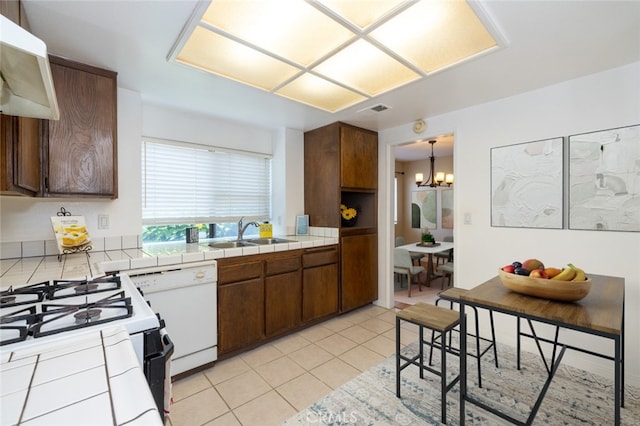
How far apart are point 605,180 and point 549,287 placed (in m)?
1.34

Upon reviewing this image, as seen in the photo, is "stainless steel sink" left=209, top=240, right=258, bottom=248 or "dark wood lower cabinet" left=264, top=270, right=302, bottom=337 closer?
"dark wood lower cabinet" left=264, top=270, right=302, bottom=337

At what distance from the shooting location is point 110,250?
2.26m

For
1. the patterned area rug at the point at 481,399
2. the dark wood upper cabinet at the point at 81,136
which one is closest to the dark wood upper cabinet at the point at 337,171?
the patterned area rug at the point at 481,399

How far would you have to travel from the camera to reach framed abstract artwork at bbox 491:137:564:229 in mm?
2273

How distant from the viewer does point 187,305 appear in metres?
2.07

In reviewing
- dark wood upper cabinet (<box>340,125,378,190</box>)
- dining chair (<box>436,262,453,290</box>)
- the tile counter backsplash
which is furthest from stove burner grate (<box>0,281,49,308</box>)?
dining chair (<box>436,262,453,290</box>)

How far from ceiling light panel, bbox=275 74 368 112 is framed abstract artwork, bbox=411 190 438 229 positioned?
13.5 ft

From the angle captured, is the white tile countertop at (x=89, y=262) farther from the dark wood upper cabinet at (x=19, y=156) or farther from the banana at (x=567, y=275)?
the banana at (x=567, y=275)

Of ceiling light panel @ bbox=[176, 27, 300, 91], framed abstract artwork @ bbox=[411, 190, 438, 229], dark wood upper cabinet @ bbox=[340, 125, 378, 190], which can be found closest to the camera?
ceiling light panel @ bbox=[176, 27, 300, 91]

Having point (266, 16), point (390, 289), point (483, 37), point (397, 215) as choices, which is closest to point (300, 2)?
point (266, 16)

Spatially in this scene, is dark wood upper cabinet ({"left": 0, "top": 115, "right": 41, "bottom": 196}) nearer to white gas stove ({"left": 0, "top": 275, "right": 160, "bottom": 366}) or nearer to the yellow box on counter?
white gas stove ({"left": 0, "top": 275, "right": 160, "bottom": 366})

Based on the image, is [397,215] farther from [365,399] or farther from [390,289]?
[365,399]

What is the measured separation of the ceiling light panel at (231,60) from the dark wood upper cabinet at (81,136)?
0.68 meters

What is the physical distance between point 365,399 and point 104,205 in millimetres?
2473
